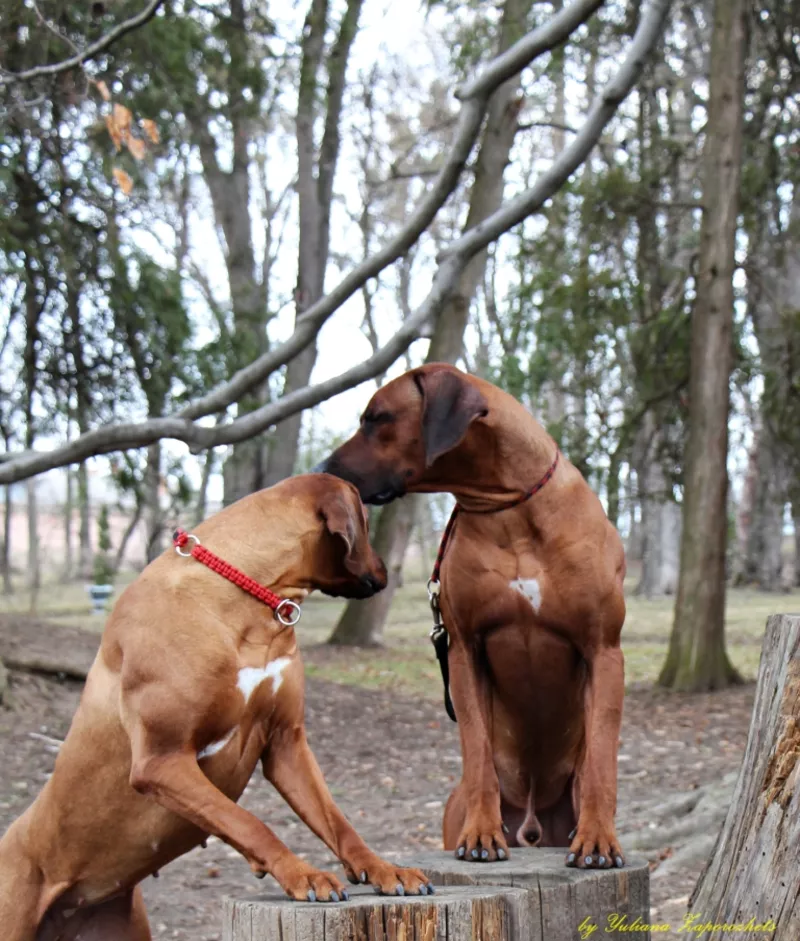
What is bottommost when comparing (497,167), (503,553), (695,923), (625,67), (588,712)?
(695,923)

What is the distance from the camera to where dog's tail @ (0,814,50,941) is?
3.38 m

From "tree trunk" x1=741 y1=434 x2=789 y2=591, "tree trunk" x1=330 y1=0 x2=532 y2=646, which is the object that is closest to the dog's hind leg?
"tree trunk" x1=330 y1=0 x2=532 y2=646

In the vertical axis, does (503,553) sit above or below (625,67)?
below

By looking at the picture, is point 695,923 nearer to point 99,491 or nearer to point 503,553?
point 503,553

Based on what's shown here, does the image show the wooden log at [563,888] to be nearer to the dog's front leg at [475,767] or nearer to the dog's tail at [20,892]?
the dog's front leg at [475,767]

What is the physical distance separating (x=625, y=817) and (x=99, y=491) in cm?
2943

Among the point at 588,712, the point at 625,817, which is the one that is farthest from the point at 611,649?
the point at 625,817

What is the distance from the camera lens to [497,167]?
14.8m

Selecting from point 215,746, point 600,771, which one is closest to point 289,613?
point 215,746

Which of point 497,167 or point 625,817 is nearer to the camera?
point 625,817

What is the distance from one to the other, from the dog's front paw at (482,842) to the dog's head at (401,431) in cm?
100

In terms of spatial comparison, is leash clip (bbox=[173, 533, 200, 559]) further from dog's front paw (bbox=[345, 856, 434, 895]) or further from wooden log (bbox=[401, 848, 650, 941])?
wooden log (bbox=[401, 848, 650, 941])

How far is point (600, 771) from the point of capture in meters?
3.33

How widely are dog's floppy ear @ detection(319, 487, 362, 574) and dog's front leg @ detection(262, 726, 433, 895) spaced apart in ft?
1.66
